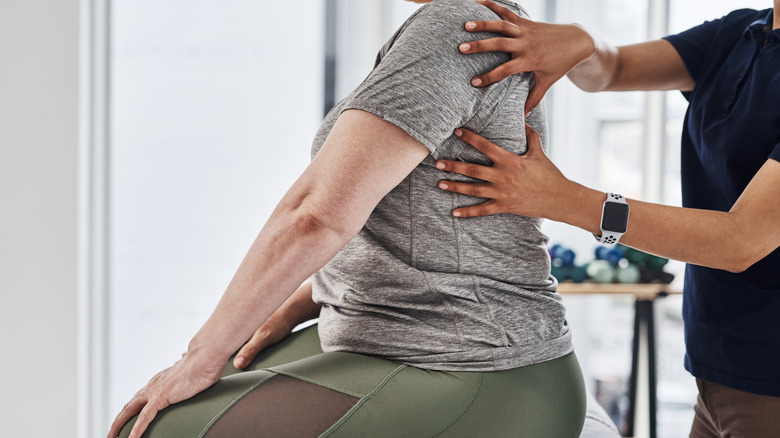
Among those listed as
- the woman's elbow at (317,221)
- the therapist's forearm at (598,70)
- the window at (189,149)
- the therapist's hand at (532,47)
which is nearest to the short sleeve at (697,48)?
the therapist's forearm at (598,70)

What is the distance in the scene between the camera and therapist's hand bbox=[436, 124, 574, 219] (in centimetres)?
84

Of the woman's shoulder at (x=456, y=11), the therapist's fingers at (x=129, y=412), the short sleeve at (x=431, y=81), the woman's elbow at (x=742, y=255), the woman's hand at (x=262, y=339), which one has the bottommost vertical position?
the woman's hand at (x=262, y=339)

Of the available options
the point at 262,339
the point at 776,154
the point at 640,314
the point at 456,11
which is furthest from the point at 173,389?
the point at 640,314

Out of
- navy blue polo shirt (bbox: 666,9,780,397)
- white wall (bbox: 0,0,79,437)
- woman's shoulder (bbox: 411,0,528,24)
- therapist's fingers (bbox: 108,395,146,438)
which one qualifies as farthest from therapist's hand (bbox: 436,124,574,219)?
white wall (bbox: 0,0,79,437)

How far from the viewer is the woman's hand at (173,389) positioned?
0.78 meters

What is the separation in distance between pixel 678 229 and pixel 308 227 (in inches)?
22.5

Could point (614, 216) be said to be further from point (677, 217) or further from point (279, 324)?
point (279, 324)

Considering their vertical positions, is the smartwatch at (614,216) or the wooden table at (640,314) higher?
the smartwatch at (614,216)

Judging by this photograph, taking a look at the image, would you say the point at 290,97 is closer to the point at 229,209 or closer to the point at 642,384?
the point at 229,209

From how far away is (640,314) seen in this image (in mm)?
2260

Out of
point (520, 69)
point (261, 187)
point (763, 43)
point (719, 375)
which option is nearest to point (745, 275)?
point (719, 375)

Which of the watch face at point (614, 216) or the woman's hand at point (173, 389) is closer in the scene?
the woman's hand at point (173, 389)

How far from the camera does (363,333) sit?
0.87 m

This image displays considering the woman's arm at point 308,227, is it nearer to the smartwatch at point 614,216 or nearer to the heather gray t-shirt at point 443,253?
the heather gray t-shirt at point 443,253
